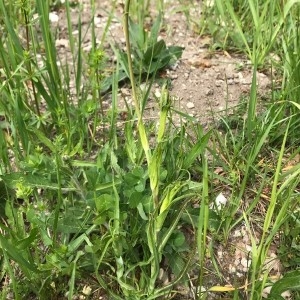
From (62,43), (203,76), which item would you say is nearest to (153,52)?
(203,76)

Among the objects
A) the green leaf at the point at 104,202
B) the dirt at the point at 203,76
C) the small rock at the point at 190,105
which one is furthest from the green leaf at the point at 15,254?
the small rock at the point at 190,105

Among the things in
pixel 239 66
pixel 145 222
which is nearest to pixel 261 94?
pixel 239 66

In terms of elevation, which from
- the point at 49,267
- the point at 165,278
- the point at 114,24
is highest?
the point at 114,24

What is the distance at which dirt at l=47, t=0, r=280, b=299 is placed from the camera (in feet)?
4.64

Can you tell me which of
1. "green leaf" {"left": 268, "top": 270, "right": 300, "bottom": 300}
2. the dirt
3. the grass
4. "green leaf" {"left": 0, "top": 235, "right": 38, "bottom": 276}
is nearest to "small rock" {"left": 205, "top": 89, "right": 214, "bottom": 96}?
the dirt

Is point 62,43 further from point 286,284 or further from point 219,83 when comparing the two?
point 286,284

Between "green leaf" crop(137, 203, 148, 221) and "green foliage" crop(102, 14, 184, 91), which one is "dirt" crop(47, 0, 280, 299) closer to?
"green foliage" crop(102, 14, 184, 91)

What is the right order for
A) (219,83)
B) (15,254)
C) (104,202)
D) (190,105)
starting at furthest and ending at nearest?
(219,83) → (190,105) → (104,202) → (15,254)

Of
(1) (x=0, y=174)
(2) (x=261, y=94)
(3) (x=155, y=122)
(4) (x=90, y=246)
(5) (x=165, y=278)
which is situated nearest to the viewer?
(4) (x=90, y=246)

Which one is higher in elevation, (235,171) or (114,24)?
(114,24)

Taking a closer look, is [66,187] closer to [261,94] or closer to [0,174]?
[0,174]

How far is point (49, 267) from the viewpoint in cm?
126

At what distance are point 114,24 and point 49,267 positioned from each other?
149 centimetres

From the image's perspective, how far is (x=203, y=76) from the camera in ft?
6.66
